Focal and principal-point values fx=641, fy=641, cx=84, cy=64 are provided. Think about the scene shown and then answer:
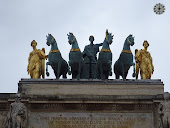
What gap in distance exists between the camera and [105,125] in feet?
119

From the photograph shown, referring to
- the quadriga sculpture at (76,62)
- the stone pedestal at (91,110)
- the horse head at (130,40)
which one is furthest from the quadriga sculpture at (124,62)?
the stone pedestal at (91,110)

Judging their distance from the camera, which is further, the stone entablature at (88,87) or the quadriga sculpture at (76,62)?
the quadriga sculpture at (76,62)

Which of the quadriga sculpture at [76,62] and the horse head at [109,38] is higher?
the horse head at [109,38]

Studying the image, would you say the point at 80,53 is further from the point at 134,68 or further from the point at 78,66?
the point at 134,68

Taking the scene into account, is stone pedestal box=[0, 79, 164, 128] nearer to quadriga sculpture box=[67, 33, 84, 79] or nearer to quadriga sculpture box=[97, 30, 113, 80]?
quadriga sculpture box=[67, 33, 84, 79]

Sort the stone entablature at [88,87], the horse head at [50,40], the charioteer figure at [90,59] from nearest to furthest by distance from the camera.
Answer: the stone entablature at [88,87] < the horse head at [50,40] < the charioteer figure at [90,59]

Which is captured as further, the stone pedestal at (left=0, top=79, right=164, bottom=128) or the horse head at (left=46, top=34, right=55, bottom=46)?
the horse head at (left=46, top=34, right=55, bottom=46)

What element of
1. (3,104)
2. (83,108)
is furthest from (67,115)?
(3,104)

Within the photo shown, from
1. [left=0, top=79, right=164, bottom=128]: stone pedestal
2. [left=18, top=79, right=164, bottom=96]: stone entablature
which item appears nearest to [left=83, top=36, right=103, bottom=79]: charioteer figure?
[left=18, top=79, right=164, bottom=96]: stone entablature

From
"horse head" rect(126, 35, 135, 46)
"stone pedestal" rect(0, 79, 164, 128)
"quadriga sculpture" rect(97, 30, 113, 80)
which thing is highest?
"horse head" rect(126, 35, 135, 46)

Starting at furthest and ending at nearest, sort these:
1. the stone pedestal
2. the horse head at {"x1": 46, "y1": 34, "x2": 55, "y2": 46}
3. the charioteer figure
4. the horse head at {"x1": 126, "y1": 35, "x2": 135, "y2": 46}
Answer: the charioteer figure < the horse head at {"x1": 46, "y1": 34, "x2": 55, "y2": 46} < the horse head at {"x1": 126, "y1": 35, "x2": 135, "y2": 46} < the stone pedestal

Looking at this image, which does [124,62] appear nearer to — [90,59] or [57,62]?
[90,59]

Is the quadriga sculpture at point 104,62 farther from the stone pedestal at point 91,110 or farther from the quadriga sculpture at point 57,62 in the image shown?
the stone pedestal at point 91,110

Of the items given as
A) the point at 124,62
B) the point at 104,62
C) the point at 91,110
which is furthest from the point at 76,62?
the point at 91,110
